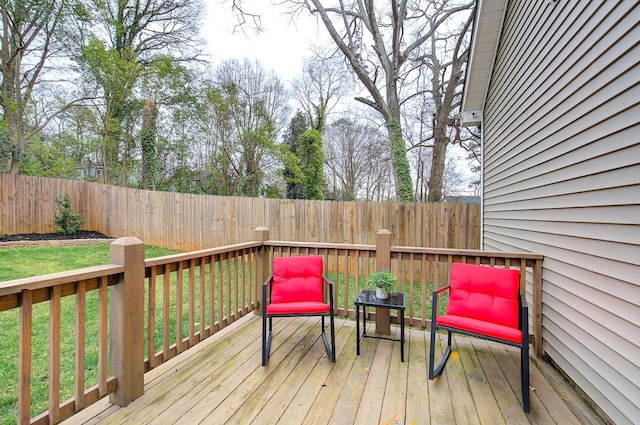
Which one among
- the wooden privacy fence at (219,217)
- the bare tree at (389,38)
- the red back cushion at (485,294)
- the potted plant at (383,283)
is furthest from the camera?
the bare tree at (389,38)

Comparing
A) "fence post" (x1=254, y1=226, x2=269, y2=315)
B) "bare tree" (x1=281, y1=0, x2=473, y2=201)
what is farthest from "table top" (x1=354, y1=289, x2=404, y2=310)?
"bare tree" (x1=281, y1=0, x2=473, y2=201)

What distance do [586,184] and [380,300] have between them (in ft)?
6.23

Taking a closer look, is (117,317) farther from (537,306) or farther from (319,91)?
(319,91)

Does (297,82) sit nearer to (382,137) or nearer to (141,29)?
(382,137)

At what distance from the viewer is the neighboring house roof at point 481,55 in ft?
14.5

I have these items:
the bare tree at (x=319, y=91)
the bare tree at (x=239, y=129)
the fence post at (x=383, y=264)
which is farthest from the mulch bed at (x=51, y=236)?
the bare tree at (x=319, y=91)

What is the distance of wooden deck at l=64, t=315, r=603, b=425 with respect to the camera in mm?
1925

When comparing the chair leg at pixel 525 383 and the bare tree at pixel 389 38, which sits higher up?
the bare tree at pixel 389 38

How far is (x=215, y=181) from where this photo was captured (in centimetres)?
1132

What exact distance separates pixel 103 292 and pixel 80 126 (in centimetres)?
1100

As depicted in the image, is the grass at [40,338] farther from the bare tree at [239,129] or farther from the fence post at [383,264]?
the bare tree at [239,129]

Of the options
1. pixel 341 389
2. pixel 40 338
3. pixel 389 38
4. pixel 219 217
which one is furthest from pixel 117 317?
pixel 389 38

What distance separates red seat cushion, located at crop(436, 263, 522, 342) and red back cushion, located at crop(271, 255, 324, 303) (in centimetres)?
119

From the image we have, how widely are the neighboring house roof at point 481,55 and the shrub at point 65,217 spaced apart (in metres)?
10.1
